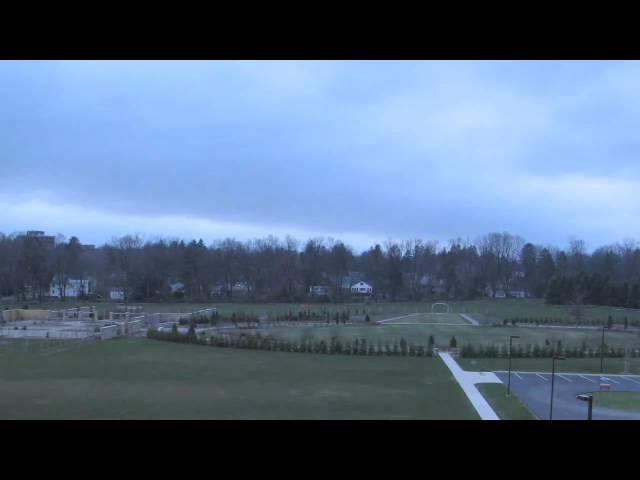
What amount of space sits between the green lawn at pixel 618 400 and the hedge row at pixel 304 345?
7.81 m

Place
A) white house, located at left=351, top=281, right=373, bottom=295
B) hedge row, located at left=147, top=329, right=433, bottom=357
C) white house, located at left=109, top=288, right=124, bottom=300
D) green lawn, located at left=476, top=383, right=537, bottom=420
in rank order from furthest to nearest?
white house, located at left=351, top=281, right=373, bottom=295 → white house, located at left=109, top=288, right=124, bottom=300 → hedge row, located at left=147, top=329, right=433, bottom=357 → green lawn, located at left=476, top=383, right=537, bottom=420

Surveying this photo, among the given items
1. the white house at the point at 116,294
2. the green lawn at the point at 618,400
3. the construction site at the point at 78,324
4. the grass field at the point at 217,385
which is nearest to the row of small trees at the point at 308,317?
the construction site at the point at 78,324

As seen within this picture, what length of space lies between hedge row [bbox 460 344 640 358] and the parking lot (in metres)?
3.48

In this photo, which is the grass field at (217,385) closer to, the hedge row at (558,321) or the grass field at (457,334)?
the grass field at (457,334)

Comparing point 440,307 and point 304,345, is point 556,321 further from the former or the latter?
point 304,345

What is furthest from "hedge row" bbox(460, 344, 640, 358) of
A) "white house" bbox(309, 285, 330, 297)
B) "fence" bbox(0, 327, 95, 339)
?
"white house" bbox(309, 285, 330, 297)

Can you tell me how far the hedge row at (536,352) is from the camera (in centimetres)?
2191

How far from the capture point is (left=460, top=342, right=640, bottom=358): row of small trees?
71.9 feet

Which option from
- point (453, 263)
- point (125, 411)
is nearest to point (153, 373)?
point (125, 411)

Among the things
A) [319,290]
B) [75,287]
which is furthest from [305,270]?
[75,287]

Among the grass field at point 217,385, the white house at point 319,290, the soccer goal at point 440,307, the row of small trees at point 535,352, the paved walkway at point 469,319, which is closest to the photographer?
the grass field at point 217,385

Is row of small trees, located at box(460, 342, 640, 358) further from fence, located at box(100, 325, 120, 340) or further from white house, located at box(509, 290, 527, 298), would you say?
white house, located at box(509, 290, 527, 298)
